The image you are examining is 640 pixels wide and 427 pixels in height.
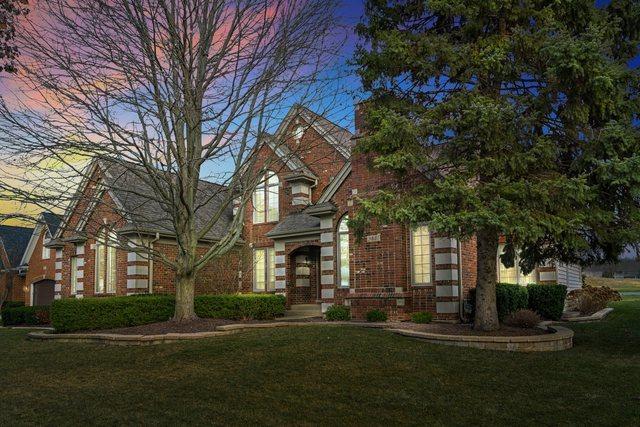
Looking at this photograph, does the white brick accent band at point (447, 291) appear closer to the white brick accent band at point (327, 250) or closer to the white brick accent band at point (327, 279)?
the white brick accent band at point (327, 279)

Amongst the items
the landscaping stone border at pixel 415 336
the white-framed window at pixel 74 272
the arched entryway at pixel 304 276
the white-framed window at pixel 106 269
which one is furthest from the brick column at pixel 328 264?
the white-framed window at pixel 74 272

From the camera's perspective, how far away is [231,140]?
569 inches

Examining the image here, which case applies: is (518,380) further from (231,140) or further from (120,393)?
(231,140)

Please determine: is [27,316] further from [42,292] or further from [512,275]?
[512,275]

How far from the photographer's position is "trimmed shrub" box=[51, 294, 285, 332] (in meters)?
16.1

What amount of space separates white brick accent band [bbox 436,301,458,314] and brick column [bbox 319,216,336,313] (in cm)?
425

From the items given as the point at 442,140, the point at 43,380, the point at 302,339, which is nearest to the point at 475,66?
the point at 442,140

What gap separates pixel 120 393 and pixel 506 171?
28.7 ft

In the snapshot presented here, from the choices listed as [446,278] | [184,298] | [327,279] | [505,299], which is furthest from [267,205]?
[505,299]

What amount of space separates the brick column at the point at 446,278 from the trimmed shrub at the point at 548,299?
13.2ft

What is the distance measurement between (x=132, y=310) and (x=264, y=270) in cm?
945

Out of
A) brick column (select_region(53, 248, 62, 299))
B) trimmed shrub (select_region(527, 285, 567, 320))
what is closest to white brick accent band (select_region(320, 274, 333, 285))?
trimmed shrub (select_region(527, 285, 567, 320))

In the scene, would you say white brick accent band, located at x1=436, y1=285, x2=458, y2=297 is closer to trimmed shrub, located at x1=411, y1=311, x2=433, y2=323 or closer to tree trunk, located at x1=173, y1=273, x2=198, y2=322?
trimmed shrub, located at x1=411, y1=311, x2=433, y2=323

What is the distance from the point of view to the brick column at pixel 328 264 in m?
19.4
